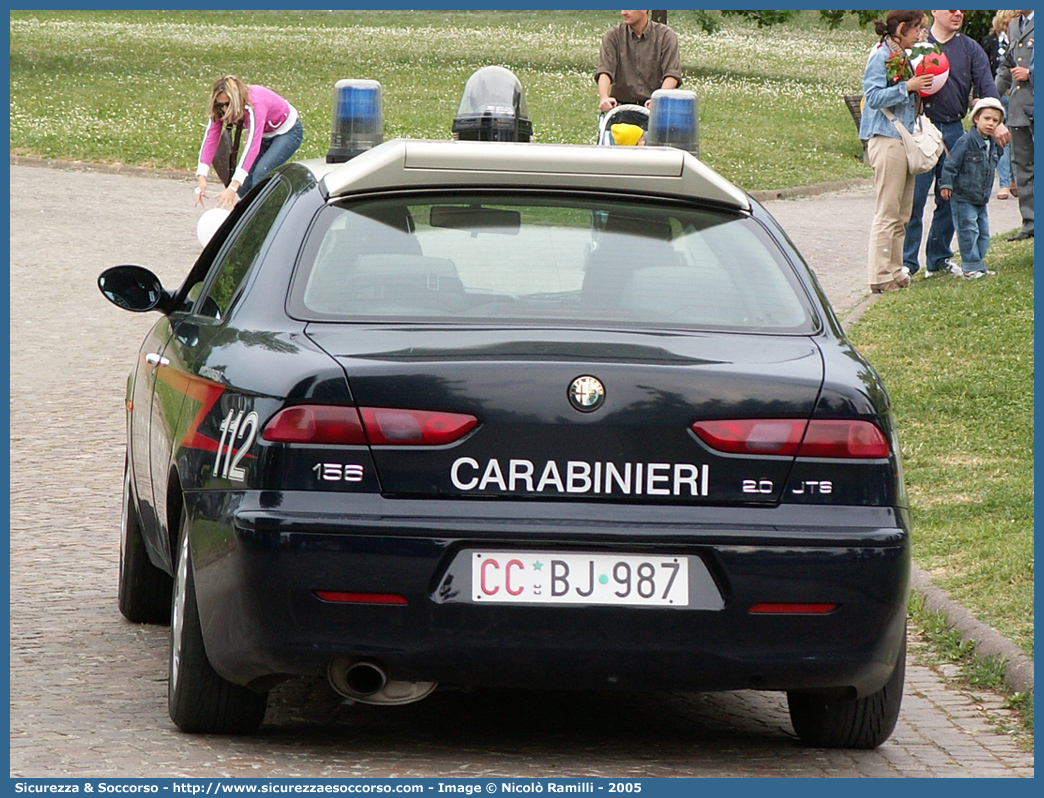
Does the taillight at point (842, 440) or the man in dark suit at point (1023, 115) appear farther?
the man in dark suit at point (1023, 115)

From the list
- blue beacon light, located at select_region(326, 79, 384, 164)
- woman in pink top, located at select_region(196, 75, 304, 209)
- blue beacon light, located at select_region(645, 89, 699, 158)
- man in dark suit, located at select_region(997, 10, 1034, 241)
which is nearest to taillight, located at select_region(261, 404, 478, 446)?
blue beacon light, located at select_region(645, 89, 699, 158)

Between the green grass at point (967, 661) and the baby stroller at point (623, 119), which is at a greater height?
the baby stroller at point (623, 119)

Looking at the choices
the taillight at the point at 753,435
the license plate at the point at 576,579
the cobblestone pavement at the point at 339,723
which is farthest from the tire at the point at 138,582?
the taillight at the point at 753,435

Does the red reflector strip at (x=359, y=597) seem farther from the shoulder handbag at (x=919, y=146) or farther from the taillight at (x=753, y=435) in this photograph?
the shoulder handbag at (x=919, y=146)

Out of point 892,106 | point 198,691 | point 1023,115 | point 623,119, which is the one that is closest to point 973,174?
point 892,106

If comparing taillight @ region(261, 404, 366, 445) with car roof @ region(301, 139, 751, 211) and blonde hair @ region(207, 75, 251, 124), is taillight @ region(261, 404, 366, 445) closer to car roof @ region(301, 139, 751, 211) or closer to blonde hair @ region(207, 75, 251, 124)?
car roof @ region(301, 139, 751, 211)

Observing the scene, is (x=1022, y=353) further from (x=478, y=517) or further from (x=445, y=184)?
(x=478, y=517)

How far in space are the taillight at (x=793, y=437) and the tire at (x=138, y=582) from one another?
2434 millimetres

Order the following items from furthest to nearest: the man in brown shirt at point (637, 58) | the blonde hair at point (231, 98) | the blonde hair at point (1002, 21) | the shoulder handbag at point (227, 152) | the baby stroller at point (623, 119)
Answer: the blonde hair at point (1002, 21) < the man in brown shirt at point (637, 58) < the shoulder handbag at point (227, 152) < the blonde hair at point (231, 98) < the baby stroller at point (623, 119)

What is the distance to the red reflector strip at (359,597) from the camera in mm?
4117

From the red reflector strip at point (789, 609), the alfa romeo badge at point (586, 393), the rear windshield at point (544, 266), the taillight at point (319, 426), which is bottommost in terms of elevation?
the red reflector strip at point (789, 609)

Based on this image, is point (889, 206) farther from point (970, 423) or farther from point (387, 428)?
point (387, 428)

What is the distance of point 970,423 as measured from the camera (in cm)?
977

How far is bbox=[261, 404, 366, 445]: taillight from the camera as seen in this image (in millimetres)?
4168
